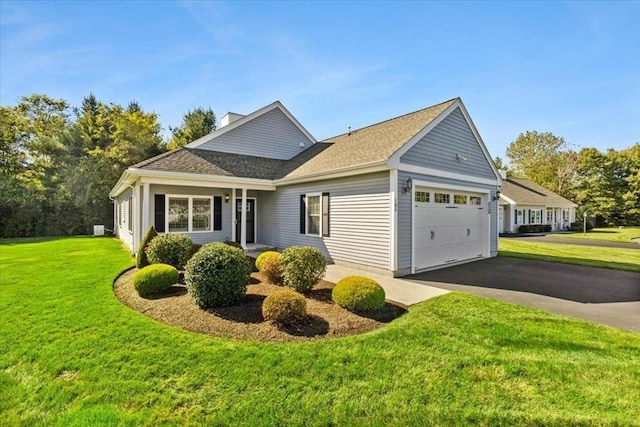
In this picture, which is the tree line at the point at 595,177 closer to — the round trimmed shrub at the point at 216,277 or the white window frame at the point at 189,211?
the white window frame at the point at 189,211

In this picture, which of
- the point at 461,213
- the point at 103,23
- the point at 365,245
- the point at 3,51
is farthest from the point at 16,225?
the point at 461,213

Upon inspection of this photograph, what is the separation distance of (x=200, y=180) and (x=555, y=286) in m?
11.3

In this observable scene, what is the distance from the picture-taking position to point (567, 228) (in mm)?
31688

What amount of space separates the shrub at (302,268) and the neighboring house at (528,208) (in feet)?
74.1

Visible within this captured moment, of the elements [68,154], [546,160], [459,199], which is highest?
[546,160]

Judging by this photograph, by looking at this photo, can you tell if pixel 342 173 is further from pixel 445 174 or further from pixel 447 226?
pixel 447 226

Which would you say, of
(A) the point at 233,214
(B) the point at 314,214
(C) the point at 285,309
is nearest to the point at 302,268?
(C) the point at 285,309

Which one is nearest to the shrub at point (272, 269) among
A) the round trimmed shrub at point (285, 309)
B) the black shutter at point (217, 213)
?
the round trimmed shrub at point (285, 309)

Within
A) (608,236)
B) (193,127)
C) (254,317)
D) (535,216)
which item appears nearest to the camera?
(254,317)

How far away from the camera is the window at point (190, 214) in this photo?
11688 mm

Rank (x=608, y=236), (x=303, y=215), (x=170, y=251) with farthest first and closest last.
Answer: (x=608, y=236) < (x=303, y=215) < (x=170, y=251)

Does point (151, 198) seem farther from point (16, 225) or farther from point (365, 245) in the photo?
point (16, 225)

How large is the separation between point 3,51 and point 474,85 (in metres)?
19.0

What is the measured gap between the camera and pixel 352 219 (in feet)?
30.9
